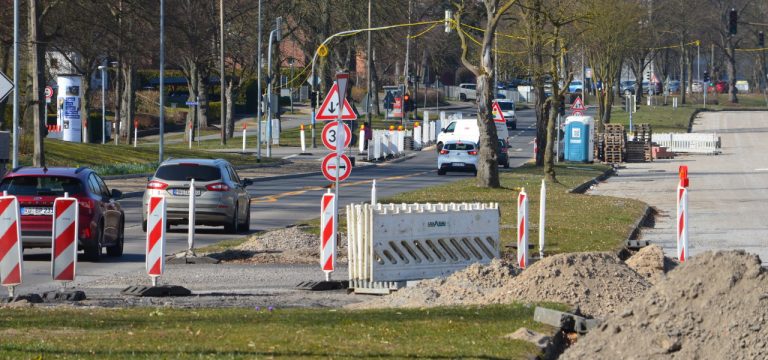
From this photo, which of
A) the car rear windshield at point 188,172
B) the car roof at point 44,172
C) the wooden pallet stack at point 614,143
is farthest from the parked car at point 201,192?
the wooden pallet stack at point 614,143

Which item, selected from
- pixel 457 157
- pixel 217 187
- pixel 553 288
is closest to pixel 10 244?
pixel 553 288

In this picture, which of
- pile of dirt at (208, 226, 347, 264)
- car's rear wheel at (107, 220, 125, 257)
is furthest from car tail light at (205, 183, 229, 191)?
car's rear wheel at (107, 220, 125, 257)

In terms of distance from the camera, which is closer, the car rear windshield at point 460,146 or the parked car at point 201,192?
the parked car at point 201,192

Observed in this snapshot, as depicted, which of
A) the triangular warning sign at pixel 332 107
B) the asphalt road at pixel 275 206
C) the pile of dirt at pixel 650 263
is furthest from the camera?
the triangular warning sign at pixel 332 107

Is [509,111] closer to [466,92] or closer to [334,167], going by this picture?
[466,92]

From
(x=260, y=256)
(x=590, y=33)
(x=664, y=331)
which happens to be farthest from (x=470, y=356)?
(x=590, y=33)

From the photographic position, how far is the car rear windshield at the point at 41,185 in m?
20.1

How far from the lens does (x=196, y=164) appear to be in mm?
25953

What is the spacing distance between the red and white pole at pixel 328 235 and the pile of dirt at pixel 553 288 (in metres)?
2.67

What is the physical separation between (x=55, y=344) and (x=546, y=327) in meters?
4.26

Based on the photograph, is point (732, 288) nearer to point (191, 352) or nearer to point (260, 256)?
point (191, 352)

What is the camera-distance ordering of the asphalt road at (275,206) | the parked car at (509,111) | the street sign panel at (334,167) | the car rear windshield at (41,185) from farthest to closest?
the parked car at (509,111), the street sign panel at (334,167), the car rear windshield at (41,185), the asphalt road at (275,206)

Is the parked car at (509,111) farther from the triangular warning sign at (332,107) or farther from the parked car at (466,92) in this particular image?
the triangular warning sign at (332,107)

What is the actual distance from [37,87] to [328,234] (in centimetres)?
2546
